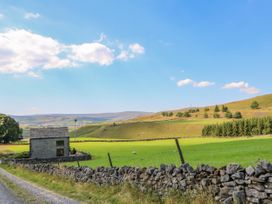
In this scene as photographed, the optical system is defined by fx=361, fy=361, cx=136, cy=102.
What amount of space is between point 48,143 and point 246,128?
61.0m

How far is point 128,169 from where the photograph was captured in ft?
53.0

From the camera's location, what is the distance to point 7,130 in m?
116

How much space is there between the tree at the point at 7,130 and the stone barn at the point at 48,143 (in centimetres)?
4690

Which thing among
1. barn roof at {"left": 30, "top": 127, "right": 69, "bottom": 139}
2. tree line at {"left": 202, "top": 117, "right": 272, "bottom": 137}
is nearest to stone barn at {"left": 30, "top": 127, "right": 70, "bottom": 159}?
barn roof at {"left": 30, "top": 127, "right": 69, "bottom": 139}

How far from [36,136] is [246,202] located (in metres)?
67.5

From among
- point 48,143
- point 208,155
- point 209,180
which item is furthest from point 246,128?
point 209,180

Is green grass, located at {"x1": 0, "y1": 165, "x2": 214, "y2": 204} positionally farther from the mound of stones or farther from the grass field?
the grass field

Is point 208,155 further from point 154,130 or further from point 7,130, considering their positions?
point 154,130

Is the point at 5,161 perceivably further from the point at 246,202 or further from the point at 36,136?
the point at 246,202

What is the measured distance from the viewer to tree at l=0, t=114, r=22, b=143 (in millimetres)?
115438

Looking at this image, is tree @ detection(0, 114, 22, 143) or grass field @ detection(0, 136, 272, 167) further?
tree @ detection(0, 114, 22, 143)

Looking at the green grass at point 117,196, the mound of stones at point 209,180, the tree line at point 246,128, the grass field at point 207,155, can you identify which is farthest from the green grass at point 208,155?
the tree line at point 246,128

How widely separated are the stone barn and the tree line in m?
55.3

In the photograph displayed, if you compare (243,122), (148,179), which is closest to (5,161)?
(148,179)
